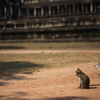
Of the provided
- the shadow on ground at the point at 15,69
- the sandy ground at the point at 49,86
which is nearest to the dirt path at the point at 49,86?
the sandy ground at the point at 49,86

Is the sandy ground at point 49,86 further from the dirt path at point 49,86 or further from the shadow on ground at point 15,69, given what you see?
the shadow on ground at point 15,69

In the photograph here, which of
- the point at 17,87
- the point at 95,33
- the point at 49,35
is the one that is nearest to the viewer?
the point at 17,87

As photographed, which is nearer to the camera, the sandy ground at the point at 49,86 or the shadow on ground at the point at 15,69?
the sandy ground at the point at 49,86

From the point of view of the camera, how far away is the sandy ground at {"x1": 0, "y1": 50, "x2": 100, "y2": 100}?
7895 millimetres

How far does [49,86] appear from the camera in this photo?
945 cm

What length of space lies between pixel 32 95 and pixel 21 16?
1440 inches

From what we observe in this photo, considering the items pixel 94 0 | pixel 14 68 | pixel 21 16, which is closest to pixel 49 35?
pixel 94 0

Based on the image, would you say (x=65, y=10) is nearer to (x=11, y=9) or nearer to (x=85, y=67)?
(x=11, y=9)

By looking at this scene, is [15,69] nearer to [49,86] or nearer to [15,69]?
[15,69]

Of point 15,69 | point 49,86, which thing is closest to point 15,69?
point 15,69

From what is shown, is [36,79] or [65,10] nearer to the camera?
[36,79]

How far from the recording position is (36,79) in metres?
10.8

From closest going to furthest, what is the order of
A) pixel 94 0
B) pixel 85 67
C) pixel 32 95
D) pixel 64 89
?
1. pixel 32 95
2. pixel 64 89
3. pixel 85 67
4. pixel 94 0

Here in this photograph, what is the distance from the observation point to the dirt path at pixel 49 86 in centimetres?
789
